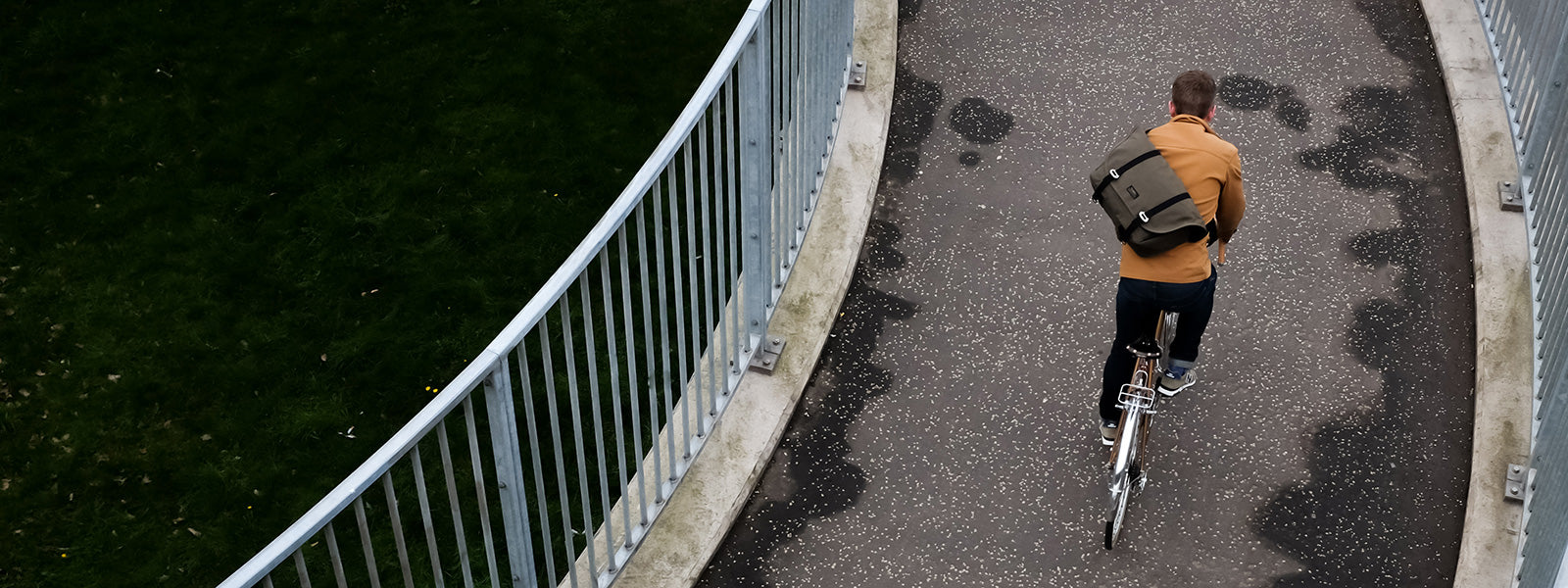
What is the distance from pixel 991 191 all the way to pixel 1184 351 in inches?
68.7

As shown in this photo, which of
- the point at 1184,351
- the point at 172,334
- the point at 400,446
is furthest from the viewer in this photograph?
the point at 172,334

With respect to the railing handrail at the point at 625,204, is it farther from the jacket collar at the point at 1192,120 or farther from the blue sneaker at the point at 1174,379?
the blue sneaker at the point at 1174,379

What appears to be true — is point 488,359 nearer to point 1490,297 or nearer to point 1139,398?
point 1139,398

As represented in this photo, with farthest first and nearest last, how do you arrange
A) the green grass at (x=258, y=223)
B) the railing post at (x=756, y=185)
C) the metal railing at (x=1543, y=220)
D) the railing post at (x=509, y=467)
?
the green grass at (x=258, y=223), the railing post at (x=756, y=185), the metal railing at (x=1543, y=220), the railing post at (x=509, y=467)

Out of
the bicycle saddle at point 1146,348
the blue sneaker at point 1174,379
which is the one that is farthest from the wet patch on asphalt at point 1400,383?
the bicycle saddle at point 1146,348

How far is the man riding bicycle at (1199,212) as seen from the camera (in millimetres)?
5199

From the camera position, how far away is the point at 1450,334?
658cm

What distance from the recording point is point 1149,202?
5.13 metres

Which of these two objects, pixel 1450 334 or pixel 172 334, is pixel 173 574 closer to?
pixel 172 334

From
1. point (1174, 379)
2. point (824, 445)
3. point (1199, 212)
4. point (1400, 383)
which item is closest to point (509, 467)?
point (824, 445)

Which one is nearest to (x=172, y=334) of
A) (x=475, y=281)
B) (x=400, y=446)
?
(x=475, y=281)

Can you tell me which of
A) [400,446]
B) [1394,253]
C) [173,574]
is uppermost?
[400,446]

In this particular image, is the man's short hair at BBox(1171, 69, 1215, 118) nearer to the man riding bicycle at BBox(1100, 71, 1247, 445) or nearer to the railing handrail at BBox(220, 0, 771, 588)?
the man riding bicycle at BBox(1100, 71, 1247, 445)

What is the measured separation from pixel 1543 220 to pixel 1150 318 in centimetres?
222
